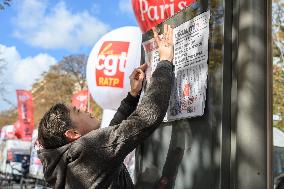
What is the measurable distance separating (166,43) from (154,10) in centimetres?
100

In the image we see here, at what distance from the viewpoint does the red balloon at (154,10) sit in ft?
9.09

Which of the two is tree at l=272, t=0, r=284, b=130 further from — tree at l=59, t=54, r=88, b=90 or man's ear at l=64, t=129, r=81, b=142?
tree at l=59, t=54, r=88, b=90

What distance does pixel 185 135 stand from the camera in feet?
6.69

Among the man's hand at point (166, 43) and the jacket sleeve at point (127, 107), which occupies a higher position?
the man's hand at point (166, 43)


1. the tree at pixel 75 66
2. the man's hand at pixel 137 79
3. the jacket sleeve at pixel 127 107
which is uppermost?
the tree at pixel 75 66

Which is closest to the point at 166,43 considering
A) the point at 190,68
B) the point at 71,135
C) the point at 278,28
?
the point at 190,68

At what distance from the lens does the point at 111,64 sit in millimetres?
6324

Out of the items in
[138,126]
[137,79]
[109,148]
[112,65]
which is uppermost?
[112,65]

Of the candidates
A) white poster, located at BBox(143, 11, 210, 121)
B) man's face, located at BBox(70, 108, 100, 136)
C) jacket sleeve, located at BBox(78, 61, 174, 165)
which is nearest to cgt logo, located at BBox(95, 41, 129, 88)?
man's face, located at BBox(70, 108, 100, 136)

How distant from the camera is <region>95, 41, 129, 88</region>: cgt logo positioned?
20.2 ft

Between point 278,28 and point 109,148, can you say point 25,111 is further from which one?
point 278,28

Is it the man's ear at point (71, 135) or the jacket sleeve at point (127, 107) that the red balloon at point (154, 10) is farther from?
the man's ear at point (71, 135)

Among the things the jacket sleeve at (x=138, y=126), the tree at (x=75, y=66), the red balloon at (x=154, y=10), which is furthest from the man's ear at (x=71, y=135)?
the tree at (x=75, y=66)

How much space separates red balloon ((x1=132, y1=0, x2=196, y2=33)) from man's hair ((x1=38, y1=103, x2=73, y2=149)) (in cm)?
94
